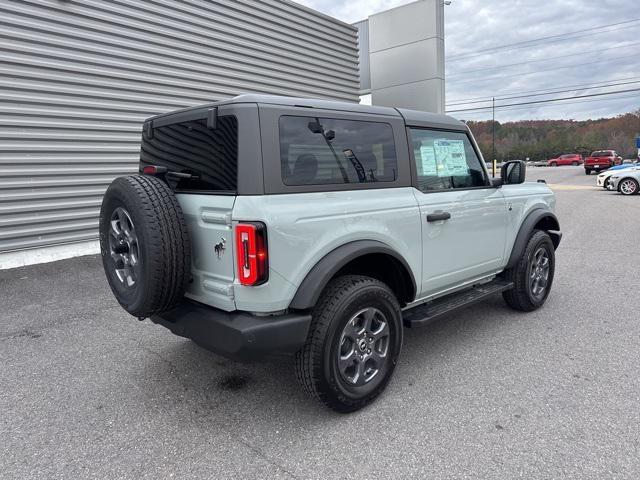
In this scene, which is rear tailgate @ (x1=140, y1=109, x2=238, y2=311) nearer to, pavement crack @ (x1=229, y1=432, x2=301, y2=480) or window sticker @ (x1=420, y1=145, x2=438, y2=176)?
pavement crack @ (x1=229, y1=432, x2=301, y2=480)

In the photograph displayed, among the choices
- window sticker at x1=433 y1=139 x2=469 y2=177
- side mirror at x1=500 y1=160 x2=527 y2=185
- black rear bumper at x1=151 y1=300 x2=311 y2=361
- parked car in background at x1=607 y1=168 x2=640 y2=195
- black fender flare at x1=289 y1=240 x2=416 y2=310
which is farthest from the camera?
parked car in background at x1=607 y1=168 x2=640 y2=195

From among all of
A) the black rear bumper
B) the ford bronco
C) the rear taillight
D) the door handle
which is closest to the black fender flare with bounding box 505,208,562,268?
the ford bronco

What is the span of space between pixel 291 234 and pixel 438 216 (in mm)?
1354

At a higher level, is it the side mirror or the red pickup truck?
the red pickup truck

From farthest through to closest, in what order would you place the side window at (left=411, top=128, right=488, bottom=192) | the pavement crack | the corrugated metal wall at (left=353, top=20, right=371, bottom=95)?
the corrugated metal wall at (left=353, top=20, right=371, bottom=95)
the side window at (left=411, top=128, right=488, bottom=192)
the pavement crack

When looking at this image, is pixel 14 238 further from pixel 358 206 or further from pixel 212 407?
pixel 358 206

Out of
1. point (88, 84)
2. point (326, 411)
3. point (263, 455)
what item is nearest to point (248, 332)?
point (263, 455)

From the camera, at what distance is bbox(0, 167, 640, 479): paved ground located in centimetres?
226

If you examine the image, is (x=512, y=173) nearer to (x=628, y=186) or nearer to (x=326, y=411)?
(x=326, y=411)

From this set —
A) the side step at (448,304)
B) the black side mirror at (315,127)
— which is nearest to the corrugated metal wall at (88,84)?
the black side mirror at (315,127)

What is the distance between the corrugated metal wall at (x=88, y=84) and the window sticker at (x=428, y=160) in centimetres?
595

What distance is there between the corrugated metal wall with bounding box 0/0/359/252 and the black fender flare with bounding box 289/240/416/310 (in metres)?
5.95

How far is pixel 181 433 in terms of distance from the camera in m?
2.55

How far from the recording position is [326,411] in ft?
9.04
